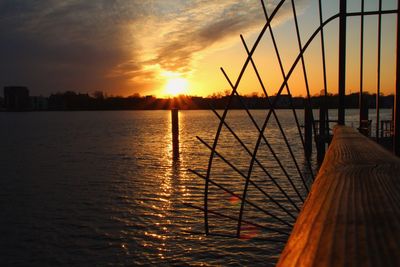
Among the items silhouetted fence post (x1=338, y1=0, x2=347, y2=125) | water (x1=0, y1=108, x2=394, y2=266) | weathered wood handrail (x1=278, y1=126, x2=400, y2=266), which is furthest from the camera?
water (x1=0, y1=108, x2=394, y2=266)

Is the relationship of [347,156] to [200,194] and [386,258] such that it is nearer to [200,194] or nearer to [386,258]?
[386,258]

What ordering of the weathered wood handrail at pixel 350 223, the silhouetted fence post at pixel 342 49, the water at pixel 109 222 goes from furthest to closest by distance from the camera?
the water at pixel 109 222 < the silhouetted fence post at pixel 342 49 < the weathered wood handrail at pixel 350 223

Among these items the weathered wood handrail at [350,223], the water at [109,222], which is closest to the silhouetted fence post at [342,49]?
the water at [109,222]

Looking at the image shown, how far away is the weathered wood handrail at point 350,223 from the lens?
805 millimetres

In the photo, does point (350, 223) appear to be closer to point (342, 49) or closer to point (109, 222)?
point (342, 49)

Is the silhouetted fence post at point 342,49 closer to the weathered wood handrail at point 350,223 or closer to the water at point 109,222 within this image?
the water at point 109,222

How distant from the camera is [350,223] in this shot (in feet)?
3.39

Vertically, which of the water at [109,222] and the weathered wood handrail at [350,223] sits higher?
the weathered wood handrail at [350,223]

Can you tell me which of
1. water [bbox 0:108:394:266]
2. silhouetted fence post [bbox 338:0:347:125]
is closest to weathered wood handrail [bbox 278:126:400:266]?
silhouetted fence post [bbox 338:0:347:125]

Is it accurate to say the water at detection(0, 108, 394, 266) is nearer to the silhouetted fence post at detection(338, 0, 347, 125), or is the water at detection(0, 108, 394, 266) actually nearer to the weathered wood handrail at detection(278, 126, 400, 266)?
the silhouetted fence post at detection(338, 0, 347, 125)

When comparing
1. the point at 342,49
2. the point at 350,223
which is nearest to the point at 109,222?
the point at 342,49

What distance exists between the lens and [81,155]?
131 ft

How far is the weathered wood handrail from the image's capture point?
81 cm

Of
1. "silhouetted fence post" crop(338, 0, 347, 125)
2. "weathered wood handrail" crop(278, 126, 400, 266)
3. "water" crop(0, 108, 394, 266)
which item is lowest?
"water" crop(0, 108, 394, 266)
